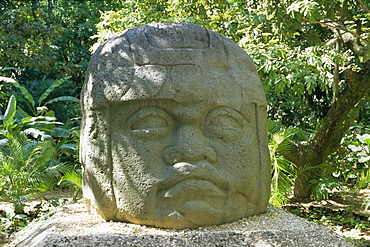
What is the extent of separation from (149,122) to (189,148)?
44 cm

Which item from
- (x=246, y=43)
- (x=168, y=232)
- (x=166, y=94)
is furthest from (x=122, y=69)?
(x=246, y=43)

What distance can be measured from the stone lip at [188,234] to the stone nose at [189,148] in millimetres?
638

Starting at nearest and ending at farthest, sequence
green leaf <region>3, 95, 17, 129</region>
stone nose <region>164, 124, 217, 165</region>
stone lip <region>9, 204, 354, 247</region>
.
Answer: stone lip <region>9, 204, 354, 247</region>
stone nose <region>164, 124, 217, 165</region>
green leaf <region>3, 95, 17, 129</region>

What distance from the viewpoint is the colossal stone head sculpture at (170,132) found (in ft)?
11.8

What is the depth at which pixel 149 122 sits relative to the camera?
144 inches

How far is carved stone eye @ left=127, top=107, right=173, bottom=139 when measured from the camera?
3.63 metres

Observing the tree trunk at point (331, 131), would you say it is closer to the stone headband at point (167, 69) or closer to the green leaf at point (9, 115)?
the stone headband at point (167, 69)

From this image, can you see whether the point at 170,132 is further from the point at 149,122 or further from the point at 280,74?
the point at 280,74

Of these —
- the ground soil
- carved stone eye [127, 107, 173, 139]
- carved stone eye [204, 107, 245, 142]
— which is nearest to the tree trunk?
the ground soil

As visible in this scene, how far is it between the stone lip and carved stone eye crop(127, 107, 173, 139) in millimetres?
851

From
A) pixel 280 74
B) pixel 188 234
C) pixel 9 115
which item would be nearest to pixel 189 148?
pixel 188 234

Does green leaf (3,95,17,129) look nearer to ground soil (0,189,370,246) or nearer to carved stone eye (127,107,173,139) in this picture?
ground soil (0,189,370,246)

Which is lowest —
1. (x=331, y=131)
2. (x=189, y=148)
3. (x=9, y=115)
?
(x=331, y=131)

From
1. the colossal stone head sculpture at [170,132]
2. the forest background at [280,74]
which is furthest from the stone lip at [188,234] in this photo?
the forest background at [280,74]
